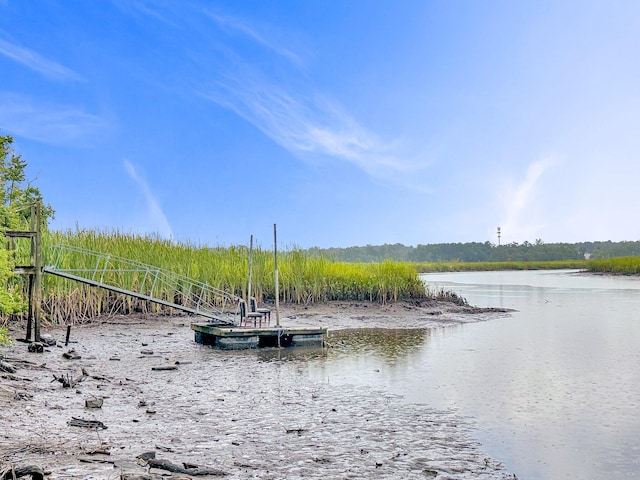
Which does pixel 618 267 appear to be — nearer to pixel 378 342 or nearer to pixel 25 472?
pixel 378 342

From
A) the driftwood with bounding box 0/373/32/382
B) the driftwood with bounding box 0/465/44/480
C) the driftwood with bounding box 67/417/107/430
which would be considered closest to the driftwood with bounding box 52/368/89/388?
the driftwood with bounding box 0/373/32/382

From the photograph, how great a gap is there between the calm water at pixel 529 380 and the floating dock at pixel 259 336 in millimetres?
824

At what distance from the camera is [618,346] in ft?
47.0

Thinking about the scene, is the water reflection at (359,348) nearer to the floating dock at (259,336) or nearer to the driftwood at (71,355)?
the floating dock at (259,336)

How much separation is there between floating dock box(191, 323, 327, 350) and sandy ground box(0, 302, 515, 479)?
1548mm

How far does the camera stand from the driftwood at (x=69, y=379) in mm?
9148

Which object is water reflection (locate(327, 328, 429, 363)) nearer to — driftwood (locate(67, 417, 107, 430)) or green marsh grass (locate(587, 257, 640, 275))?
driftwood (locate(67, 417, 107, 430))

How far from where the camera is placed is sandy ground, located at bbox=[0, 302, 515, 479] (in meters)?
5.75

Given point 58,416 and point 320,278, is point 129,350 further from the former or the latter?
point 320,278

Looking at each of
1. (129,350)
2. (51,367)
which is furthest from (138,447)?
(129,350)

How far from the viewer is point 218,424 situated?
7324 millimetres

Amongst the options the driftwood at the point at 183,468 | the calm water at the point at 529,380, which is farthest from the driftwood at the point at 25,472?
the calm water at the point at 529,380

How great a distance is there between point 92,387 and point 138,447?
350 centimetres

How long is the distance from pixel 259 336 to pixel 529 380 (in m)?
6.42
